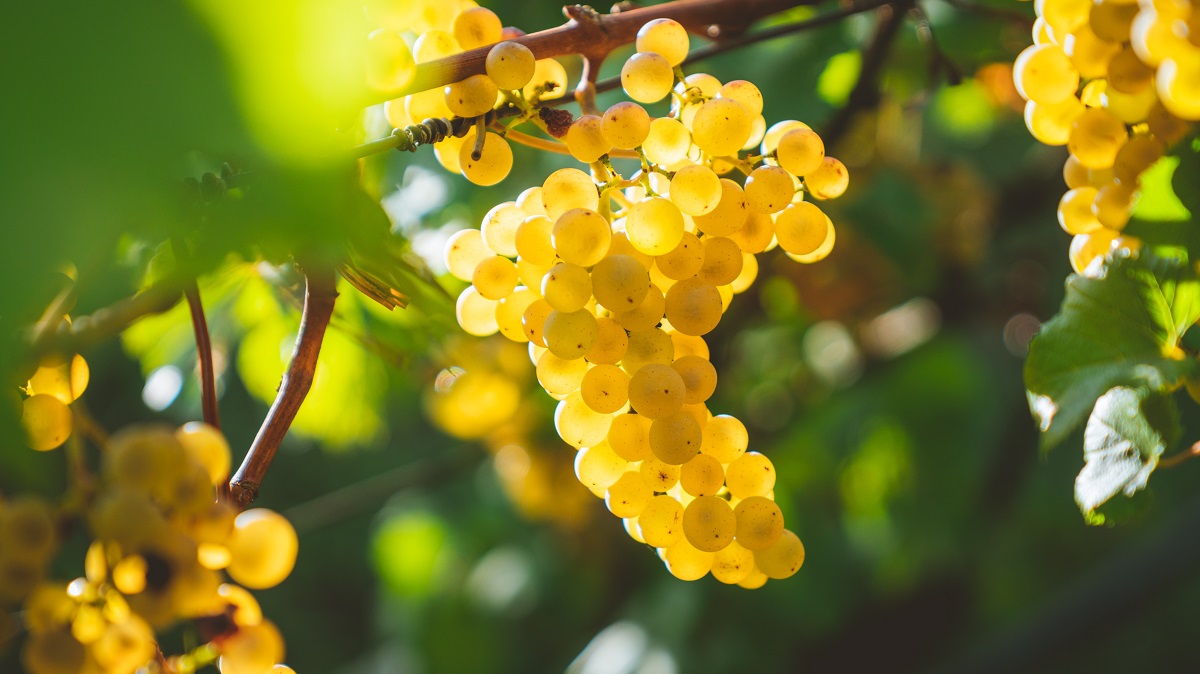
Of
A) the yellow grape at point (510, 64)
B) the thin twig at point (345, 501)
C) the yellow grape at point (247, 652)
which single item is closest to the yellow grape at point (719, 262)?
the yellow grape at point (510, 64)

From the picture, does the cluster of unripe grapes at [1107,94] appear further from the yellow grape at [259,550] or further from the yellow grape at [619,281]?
the yellow grape at [259,550]

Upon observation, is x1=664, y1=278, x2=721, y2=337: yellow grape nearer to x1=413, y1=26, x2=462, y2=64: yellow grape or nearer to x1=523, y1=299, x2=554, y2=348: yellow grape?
x1=523, y1=299, x2=554, y2=348: yellow grape

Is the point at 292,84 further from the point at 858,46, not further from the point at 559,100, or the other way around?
the point at 858,46

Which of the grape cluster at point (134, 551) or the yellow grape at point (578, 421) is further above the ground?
the grape cluster at point (134, 551)

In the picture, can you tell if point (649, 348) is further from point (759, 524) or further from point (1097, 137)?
point (1097, 137)

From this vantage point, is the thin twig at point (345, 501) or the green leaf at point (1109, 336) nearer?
the green leaf at point (1109, 336)

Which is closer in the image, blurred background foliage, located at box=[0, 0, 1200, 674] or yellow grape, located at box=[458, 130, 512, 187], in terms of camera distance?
blurred background foliage, located at box=[0, 0, 1200, 674]

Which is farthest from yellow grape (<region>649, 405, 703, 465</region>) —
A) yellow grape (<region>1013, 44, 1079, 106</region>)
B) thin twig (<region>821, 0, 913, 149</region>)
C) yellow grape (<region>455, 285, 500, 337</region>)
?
thin twig (<region>821, 0, 913, 149</region>)
